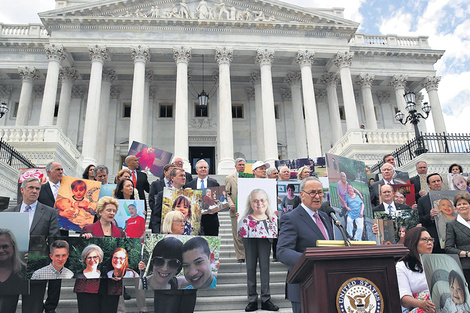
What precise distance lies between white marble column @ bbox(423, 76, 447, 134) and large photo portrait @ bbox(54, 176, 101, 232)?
3130 cm

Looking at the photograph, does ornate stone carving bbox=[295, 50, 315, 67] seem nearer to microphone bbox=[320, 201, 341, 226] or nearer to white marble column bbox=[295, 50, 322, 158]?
white marble column bbox=[295, 50, 322, 158]

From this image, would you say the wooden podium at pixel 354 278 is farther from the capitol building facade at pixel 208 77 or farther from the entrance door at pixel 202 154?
the entrance door at pixel 202 154

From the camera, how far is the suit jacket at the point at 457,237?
6.79m

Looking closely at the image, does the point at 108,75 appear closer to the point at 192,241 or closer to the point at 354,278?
the point at 192,241

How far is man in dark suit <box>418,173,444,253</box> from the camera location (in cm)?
768

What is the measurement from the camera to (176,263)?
231 inches

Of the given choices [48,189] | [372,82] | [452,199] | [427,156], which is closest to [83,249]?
[48,189]

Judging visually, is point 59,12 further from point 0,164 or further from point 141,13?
point 0,164

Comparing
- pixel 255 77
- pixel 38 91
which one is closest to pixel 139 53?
pixel 255 77

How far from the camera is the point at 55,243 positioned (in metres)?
5.75

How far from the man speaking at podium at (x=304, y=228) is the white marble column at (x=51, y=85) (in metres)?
24.5

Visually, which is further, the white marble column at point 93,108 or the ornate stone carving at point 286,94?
the ornate stone carving at point 286,94

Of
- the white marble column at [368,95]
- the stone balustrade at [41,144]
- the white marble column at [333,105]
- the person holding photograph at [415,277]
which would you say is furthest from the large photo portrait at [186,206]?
the white marble column at [368,95]

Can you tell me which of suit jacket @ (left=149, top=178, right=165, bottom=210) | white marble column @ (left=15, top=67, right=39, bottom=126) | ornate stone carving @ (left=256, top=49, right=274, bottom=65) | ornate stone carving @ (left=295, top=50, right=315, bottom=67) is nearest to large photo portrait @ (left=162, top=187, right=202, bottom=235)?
suit jacket @ (left=149, top=178, right=165, bottom=210)
